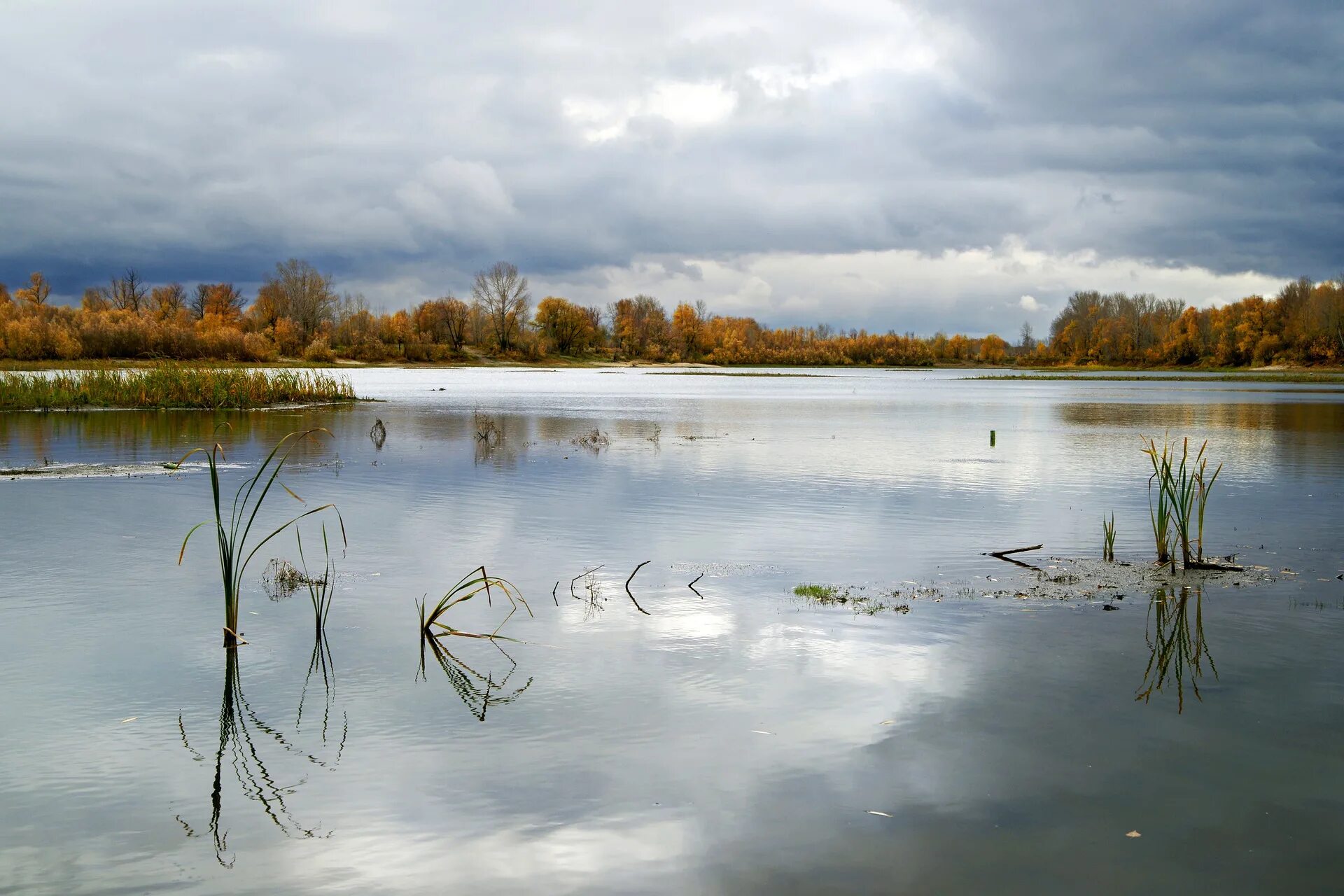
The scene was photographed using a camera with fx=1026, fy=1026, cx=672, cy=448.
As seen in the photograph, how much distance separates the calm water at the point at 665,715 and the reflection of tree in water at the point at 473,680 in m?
0.04

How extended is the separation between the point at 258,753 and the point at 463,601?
383cm

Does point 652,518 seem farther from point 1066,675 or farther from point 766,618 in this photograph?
point 1066,675

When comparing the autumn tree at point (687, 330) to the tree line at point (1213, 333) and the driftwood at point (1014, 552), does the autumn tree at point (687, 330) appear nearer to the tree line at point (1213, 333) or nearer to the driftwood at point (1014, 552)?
the tree line at point (1213, 333)

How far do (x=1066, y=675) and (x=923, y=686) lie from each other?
119 centimetres

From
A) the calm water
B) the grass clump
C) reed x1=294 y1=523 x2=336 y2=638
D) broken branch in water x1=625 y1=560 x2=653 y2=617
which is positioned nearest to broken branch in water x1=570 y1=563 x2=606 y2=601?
the calm water

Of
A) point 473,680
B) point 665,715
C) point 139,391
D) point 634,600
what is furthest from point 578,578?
point 139,391

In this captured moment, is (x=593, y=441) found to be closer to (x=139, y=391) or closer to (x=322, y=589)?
(x=322, y=589)

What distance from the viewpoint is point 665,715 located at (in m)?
7.15

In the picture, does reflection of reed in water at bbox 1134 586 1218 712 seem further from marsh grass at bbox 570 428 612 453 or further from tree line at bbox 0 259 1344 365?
tree line at bbox 0 259 1344 365

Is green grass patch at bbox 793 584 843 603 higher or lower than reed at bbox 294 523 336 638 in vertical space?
lower

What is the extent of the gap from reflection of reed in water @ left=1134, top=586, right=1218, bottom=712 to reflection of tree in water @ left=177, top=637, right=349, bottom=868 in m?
5.75

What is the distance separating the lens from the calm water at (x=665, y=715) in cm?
522

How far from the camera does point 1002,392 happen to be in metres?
74.0

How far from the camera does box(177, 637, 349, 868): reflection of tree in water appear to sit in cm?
559
